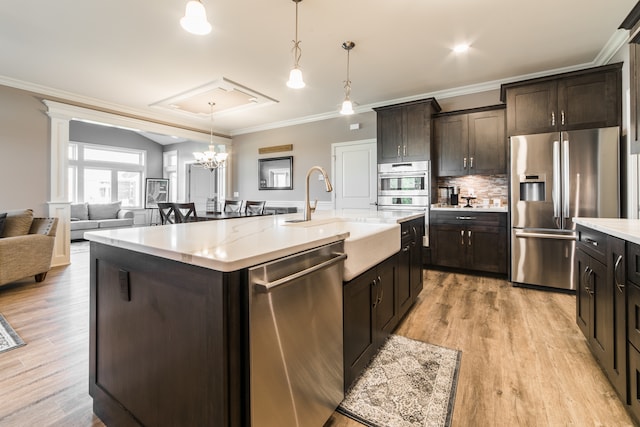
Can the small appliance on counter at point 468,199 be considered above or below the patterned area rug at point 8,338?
above

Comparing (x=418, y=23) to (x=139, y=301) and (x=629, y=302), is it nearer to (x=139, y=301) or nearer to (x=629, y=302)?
(x=629, y=302)

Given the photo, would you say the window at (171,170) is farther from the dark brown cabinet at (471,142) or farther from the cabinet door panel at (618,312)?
the cabinet door panel at (618,312)

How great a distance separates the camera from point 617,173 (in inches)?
121

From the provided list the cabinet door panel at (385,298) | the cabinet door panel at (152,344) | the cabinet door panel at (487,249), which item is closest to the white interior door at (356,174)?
the cabinet door panel at (487,249)

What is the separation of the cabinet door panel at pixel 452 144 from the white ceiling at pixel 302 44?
1.79 feet

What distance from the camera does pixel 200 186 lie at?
8.42 metres

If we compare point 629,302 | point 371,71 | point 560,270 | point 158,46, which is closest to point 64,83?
point 158,46

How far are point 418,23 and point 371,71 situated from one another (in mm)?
1080

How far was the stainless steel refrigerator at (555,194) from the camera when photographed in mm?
3133

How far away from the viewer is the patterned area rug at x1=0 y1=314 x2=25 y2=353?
2.11 m

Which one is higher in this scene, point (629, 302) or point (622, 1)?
point (622, 1)

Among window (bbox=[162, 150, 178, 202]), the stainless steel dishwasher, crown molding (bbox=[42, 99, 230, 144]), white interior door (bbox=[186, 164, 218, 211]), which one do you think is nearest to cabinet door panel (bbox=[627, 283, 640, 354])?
the stainless steel dishwasher

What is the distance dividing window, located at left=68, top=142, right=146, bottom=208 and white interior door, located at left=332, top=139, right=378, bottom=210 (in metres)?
6.83

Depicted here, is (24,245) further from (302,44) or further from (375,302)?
(375,302)
